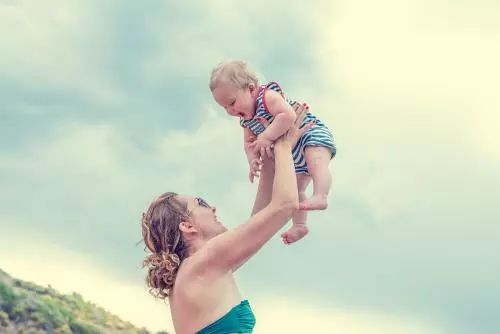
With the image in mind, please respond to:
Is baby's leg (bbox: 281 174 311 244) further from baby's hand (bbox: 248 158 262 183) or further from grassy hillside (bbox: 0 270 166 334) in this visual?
grassy hillside (bbox: 0 270 166 334)

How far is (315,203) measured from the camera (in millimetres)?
6891

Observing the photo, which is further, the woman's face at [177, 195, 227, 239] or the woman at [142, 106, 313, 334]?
the woman's face at [177, 195, 227, 239]

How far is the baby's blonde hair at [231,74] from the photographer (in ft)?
22.6

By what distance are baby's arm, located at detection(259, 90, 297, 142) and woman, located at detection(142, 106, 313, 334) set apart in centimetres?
18

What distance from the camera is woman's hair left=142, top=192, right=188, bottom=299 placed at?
6316 millimetres

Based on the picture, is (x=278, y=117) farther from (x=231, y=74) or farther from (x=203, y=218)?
(x=203, y=218)

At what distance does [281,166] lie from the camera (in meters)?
6.26

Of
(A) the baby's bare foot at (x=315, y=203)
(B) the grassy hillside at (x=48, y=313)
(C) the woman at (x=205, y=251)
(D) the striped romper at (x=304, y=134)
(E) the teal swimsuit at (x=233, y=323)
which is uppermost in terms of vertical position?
(B) the grassy hillside at (x=48, y=313)

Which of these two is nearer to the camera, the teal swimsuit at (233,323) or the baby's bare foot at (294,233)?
the teal swimsuit at (233,323)

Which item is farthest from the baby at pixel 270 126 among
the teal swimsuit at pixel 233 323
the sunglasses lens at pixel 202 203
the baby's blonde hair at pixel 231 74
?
the teal swimsuit at pixel 233 323

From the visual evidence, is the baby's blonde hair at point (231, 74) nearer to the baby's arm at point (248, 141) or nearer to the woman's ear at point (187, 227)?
the baby's arm at point (248, 141)

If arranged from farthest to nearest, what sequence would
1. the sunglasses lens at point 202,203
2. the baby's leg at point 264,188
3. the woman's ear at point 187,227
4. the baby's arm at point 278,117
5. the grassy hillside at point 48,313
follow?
the grassy hillside at point 48,313
the baby's leg at point 264,188
the baby's arm at point 278,117
the sunglasses lens at point 202,203
the woman's ear at point 187,227

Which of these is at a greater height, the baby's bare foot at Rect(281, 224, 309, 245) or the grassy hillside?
the grassy hillside

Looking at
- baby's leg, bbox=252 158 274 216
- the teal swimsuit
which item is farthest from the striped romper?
the teal swimsuit
